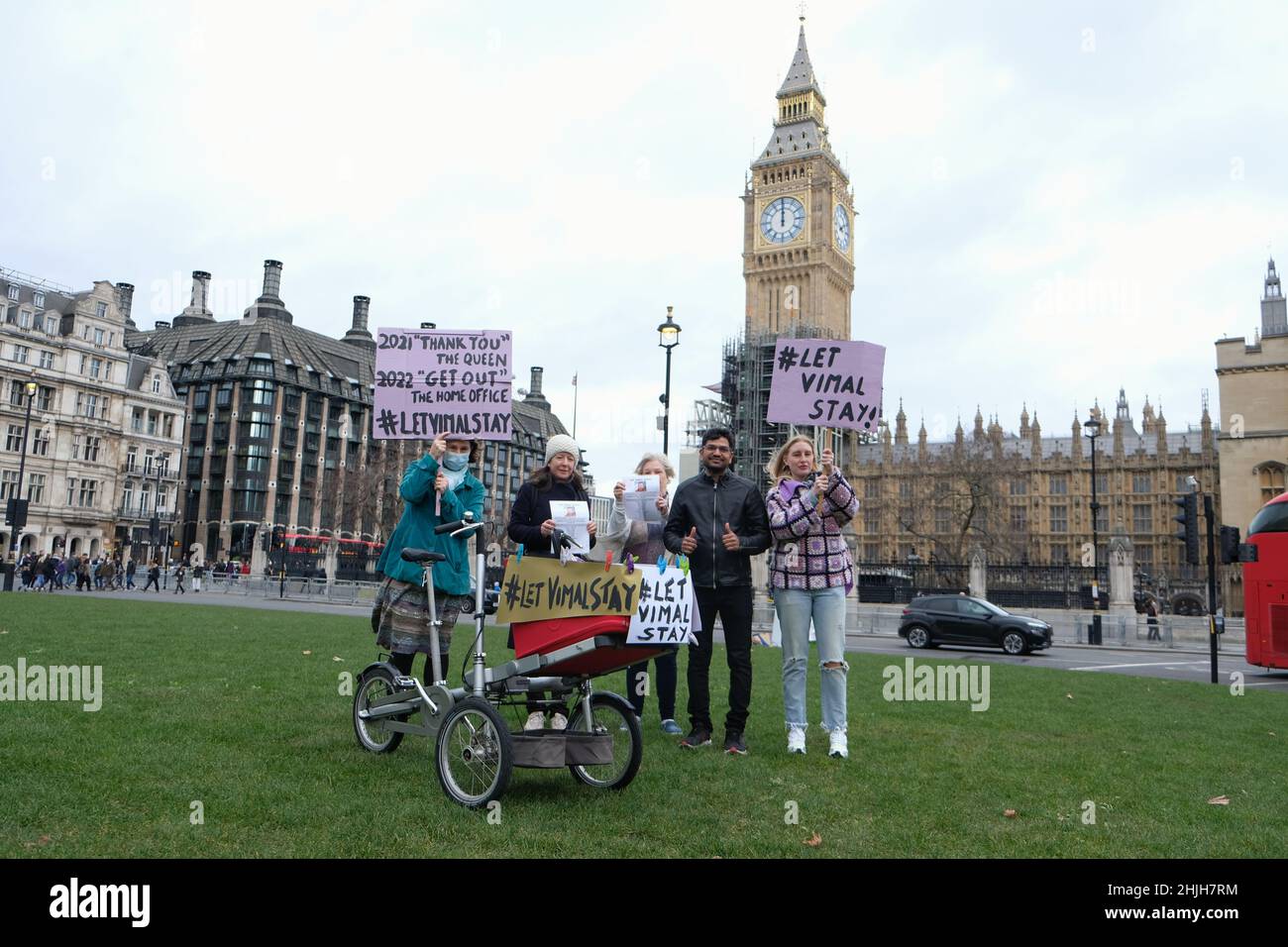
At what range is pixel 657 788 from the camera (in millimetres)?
5238

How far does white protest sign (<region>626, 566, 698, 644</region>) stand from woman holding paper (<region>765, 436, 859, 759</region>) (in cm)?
162

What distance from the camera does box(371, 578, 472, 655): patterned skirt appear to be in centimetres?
618

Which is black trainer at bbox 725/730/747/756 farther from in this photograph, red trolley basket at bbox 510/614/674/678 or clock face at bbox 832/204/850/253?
clock face at bbox 832/204/850/253

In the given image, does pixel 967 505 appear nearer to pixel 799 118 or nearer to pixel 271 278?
pixel 799 118

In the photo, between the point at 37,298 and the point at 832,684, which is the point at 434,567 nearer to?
the point at 832,684

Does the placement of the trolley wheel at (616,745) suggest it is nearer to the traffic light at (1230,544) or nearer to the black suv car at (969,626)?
the traffic light at (1230,544)

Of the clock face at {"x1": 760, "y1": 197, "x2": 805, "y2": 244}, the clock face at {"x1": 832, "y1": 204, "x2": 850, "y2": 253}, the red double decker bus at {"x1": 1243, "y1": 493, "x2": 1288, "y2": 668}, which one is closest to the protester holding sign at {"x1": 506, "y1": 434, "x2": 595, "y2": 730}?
the red double decker bus at {"x1": 1243, "y1": 493, "x2": 1288, "y2": 668}

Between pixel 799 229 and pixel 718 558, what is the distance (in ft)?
302

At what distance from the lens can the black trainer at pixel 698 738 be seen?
21.9ft

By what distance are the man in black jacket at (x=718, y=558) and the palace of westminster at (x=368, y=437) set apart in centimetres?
5026

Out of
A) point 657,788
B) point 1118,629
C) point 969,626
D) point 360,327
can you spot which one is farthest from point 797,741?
point 360,327
